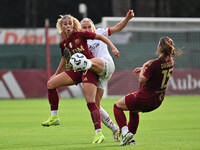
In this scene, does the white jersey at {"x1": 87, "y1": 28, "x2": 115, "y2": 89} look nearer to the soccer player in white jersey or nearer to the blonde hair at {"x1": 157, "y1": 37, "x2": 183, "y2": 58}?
the soccer player in white jersey

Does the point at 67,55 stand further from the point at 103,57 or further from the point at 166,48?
the point at 166,48

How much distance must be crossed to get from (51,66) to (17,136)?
47.3 feet

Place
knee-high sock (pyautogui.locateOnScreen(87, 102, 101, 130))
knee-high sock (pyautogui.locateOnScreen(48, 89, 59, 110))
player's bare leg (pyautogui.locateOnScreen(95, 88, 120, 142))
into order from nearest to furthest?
knee-high sock (pyautogui.locateOnScreen(87, 102, 101, 130)) < player's bare leg (pyautogui.locateOnScreen(95, 88, 120, 142)) < knee-high sock (pyautogui.locateOnScreen(48, 89, 59, 110))

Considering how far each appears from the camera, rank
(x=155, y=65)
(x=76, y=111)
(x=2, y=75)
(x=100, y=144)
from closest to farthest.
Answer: (x=155, y=65) < (x=100, y=144) < (x=76, y=111) < (x=2, y=75)

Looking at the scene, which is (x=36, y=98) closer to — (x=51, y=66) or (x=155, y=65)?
(x=51, y=66)

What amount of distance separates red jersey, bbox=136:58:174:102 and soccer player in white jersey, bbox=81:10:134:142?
0.95 meters

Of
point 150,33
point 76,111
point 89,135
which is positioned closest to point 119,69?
point 150,33

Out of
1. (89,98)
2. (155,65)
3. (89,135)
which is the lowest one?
(89,135)

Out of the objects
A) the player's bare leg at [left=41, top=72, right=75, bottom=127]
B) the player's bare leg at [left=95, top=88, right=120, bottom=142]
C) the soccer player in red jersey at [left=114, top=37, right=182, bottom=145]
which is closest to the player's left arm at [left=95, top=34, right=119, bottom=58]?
the soccer player in red jersey at [left=114, top=37, right=182, bottom=145]

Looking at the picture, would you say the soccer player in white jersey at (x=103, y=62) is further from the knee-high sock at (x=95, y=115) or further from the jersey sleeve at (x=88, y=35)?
the knee-high sock at (x=95, y=115)

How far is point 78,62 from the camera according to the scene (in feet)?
26.6

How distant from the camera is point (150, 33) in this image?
2381 centimetres

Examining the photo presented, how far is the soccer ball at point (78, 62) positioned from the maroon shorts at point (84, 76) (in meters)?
0.21

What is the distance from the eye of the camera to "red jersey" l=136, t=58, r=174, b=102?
7531 millimetres
